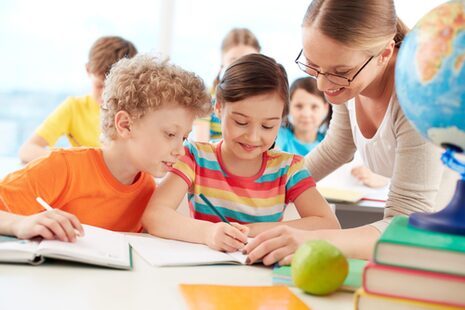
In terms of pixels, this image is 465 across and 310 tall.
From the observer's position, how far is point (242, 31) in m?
4.10

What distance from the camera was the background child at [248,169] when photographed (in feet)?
5.69

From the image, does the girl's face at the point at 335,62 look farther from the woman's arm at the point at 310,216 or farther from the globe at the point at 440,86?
the globe at the point at 440,86

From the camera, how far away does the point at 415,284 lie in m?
0.92

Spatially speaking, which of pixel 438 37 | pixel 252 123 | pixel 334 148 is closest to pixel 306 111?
pixel 334 148

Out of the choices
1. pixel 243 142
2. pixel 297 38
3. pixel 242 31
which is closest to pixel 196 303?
pixel 243 142

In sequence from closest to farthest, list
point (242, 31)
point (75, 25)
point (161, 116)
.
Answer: point (161, 116) → point (242, 31) → point (75, 25)

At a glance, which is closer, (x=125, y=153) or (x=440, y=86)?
(x=440, y=86)

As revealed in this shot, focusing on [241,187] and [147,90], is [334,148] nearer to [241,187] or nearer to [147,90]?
[241,187]

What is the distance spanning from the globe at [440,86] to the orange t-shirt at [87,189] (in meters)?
0.99

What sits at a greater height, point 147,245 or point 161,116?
point 161,116

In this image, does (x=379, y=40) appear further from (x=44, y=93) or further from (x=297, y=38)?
(x=44, y=93)

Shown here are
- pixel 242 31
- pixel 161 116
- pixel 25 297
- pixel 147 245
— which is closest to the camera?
pixel 25 297

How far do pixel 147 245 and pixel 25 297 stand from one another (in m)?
0.44

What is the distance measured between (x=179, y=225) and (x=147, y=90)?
41cm
